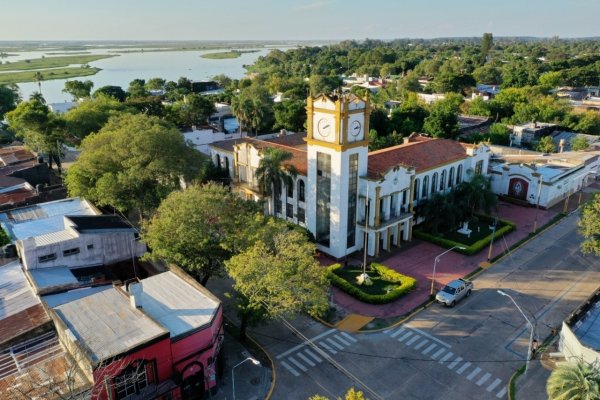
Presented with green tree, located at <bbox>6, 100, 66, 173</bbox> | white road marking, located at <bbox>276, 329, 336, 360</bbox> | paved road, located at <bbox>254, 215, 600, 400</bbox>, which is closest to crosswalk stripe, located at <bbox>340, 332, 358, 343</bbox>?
paved road, located at <bbox>254, 215, 600, 400</bbox>

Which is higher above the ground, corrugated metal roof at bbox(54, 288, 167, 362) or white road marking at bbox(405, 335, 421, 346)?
corrugated metal roof at bbox(54, 288, 167, 362)

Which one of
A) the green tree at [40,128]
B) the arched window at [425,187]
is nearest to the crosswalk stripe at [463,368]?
the arched window at [425,187]

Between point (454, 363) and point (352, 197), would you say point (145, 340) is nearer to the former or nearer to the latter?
point (454, 363)

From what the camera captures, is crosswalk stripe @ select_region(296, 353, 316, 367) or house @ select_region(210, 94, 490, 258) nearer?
crosswalk stripe @ select_region(296, 353, 316, 367)

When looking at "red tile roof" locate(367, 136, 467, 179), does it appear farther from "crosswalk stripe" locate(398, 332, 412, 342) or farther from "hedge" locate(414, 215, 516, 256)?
"crosswalk stripe" locate(398, 332, 412, 342)

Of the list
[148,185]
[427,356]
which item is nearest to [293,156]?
[148,185]

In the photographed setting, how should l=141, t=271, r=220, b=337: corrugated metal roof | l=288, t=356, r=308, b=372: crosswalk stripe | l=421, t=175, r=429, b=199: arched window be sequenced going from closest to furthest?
l=141, t=271, r=220, b=337: corrugated metal roof < l=288, t=356, r=308, b=372: crosswalk stripe < l=421, t=175, r=429, b=199: arched window

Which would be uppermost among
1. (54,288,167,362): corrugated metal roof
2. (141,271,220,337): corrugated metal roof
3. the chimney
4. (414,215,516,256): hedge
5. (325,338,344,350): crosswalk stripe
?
the chimney
